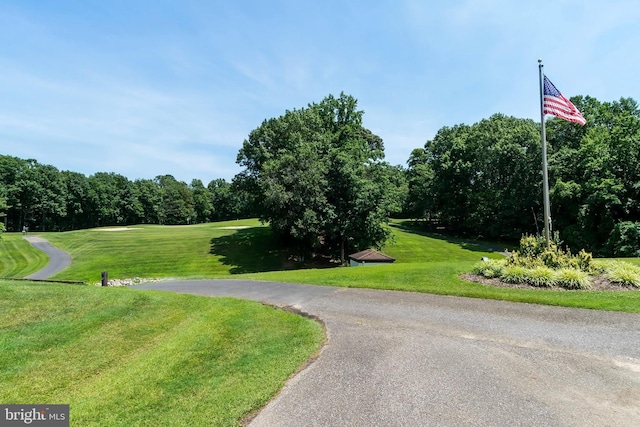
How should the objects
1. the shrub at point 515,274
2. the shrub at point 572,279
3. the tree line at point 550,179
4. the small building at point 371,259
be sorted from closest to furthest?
the shrub at point 572,279, the shrub at point 515,274, the small building at point 371,259, the tree line at point 550,179

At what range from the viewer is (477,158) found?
1668 inches

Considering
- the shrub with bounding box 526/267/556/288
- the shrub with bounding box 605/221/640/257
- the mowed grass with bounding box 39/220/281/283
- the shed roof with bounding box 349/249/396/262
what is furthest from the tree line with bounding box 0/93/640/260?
→ the shrub with bounding box 526/267/556/288

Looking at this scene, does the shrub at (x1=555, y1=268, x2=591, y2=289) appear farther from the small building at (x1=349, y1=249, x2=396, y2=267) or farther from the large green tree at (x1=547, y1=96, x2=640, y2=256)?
the large green tree at (x1=547, y1=96, x2=640, y2=256)

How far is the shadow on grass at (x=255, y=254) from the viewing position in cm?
2821

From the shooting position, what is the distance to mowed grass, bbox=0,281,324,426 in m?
4.49

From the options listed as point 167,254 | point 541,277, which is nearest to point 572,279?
point 541,277

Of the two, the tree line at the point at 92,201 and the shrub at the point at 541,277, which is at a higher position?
the tree line at the point at 92,201

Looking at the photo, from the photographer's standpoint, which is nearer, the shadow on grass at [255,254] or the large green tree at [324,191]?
the large green tree at [324,191]

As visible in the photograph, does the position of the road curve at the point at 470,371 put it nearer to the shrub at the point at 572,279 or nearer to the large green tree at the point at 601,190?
the shrub at the point at 572,279

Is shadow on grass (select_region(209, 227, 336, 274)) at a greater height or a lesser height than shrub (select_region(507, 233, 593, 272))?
lesser

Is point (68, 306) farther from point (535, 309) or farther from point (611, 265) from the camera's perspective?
point (611, 265)

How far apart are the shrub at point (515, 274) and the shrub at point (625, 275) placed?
217cm

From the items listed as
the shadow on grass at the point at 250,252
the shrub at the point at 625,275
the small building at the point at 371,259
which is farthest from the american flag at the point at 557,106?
the shadow on grass at the point at 250,252

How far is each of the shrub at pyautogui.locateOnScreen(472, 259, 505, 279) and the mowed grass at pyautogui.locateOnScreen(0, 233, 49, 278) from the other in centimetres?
2949
